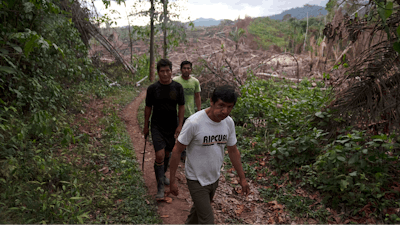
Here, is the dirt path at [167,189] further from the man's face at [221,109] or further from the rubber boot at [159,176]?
the man's face at [221,109]

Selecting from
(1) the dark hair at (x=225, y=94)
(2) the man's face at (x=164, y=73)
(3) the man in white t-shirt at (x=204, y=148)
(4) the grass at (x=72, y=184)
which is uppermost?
(2) the man's face at (x=164, y=73)

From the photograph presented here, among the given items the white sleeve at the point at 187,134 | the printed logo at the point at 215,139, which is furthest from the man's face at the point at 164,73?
the printed logo at the point at 215,139

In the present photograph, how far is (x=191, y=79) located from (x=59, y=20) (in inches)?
130

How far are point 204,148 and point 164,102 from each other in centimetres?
166

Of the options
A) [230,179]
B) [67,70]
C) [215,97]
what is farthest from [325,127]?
[67,70]

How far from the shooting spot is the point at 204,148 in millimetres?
2586

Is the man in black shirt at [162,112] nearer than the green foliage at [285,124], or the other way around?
the man in black shirt at [162,112]

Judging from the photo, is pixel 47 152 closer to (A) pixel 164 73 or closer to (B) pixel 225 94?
(A) pixel 164 73

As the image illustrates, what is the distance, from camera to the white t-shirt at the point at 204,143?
252cm

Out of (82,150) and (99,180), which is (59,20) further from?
(99,180)

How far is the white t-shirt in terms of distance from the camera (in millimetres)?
2518

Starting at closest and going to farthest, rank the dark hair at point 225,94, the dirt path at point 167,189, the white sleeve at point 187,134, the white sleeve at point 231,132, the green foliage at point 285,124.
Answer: the dark hair at point 225,94
the white sleeve at point 187,134
the white sleeve at point 231,132
the dirt path at point 167,189
the green foliage at point 285,124

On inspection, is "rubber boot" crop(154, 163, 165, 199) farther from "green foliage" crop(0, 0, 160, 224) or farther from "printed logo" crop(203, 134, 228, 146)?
"printed logo" crop(203, 134, 228, 146)

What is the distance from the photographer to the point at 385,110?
4.15 meters
